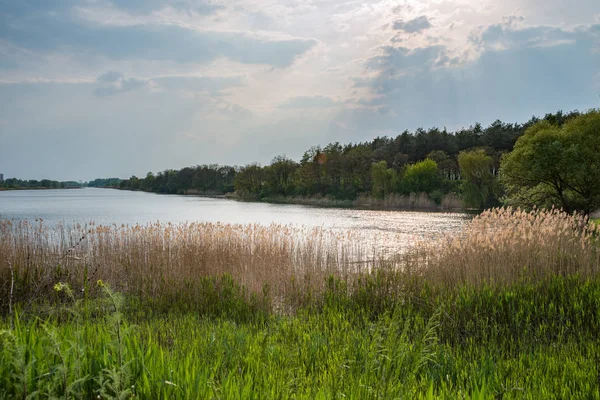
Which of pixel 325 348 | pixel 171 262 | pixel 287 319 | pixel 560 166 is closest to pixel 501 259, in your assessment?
pixel 287 319

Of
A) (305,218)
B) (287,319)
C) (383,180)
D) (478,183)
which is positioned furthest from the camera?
(383,180)

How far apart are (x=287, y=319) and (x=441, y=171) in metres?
55.1

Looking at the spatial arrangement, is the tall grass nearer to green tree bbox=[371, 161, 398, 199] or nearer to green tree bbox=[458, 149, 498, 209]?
green tree bbox=[458, 149, 498, 209]

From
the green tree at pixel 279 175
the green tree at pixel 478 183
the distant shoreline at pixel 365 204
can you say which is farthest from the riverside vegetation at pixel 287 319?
the green tree at pixel 279 175

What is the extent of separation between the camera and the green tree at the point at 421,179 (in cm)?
5300

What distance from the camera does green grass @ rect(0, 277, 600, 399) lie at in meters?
2.65

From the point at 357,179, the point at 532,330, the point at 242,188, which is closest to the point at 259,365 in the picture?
the point at 532,330

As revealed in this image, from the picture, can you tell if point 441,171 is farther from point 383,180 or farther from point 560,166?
point 560,166

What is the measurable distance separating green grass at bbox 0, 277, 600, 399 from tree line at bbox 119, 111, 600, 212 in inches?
759

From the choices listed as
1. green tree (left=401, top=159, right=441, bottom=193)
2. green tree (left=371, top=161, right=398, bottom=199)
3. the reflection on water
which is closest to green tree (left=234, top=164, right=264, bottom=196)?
green tree (left=371, top=161, right=398, bottom=199)

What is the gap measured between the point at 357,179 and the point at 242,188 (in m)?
25.5

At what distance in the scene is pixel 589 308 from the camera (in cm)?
674

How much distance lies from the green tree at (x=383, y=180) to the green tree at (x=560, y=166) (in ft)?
91.6

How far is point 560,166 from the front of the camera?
23.1m
